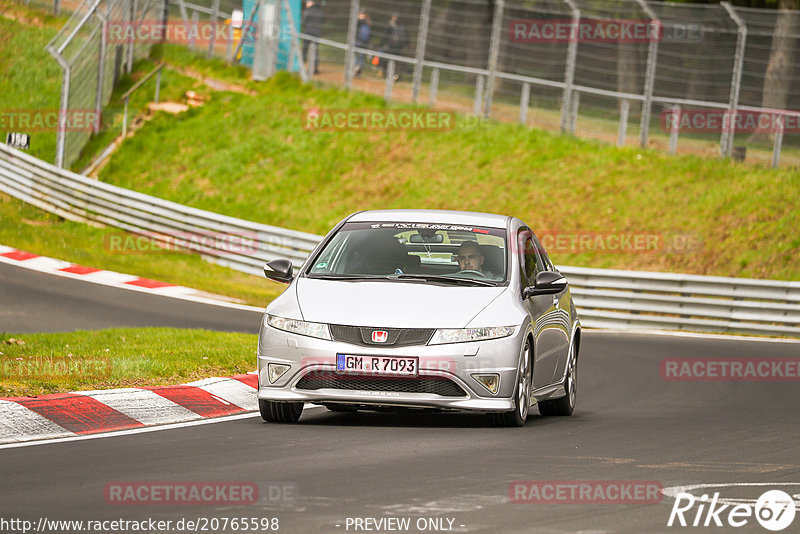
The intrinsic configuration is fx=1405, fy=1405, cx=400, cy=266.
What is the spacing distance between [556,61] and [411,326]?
21166 millimetres

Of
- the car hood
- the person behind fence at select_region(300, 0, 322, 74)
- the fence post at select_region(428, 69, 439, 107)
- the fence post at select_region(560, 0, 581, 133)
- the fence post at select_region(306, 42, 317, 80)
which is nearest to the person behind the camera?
the car hood

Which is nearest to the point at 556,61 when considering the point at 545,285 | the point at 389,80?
the point at 389,80

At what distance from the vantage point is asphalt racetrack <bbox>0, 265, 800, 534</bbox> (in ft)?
21.0

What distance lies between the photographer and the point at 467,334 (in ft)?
31.7

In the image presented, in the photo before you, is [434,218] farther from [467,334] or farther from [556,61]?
[556,61]

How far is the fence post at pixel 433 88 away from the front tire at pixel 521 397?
23.7 metres

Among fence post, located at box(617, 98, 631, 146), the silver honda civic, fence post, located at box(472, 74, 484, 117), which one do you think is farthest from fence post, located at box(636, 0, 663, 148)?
the silver honda civic

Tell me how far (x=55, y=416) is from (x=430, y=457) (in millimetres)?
2732

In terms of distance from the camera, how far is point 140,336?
1498 centimetres

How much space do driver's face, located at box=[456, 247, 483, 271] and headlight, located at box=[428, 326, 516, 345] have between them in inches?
36.4

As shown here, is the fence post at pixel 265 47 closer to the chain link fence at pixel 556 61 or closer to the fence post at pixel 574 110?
the chain link fence at pixel 556 61

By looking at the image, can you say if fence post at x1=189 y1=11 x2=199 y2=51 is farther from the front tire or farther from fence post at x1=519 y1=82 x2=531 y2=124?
the front tire

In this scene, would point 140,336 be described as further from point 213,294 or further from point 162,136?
point 162,136

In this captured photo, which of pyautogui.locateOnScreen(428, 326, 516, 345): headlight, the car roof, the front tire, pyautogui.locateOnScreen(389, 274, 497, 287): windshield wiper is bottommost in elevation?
the front tire
